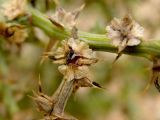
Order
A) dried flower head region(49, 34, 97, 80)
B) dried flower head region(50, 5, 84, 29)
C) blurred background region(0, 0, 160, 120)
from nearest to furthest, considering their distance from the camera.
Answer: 1. dried flower head region(49, 34, 97, 80)
2. dried flower head region(50, 5, 84, 29)
3. blurred background region(0, 0, 160, 120)

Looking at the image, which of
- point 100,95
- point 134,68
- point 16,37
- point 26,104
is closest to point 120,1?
point 134,68

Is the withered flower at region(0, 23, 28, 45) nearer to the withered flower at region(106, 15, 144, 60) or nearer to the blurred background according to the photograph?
the withered flower at region(106, 15, 144, 60)

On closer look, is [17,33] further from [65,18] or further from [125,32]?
[125,32]

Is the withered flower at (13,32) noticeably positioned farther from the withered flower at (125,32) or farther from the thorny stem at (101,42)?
the withered flower at (125,32)

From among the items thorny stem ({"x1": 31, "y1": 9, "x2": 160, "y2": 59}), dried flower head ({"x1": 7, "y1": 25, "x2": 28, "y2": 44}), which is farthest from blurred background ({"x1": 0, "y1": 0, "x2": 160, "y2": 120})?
thorny stem ({"x1": 31, "y1": 9, "x2": 160, "y2": 59})

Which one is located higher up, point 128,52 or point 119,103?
point 128,52

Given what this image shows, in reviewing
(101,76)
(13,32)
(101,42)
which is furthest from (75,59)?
(101,76)

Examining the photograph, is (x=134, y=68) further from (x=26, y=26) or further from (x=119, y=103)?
(x=26, y=26)
